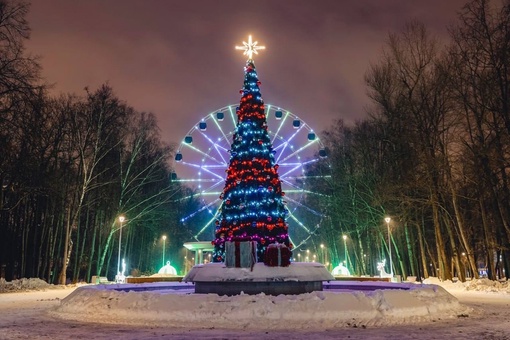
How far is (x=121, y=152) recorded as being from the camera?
36.2 m

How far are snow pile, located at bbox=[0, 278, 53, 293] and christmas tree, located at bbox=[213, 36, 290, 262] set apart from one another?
459 inches

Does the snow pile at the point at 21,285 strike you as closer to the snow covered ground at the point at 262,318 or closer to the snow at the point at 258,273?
the snow covered ground at the point at 262,318

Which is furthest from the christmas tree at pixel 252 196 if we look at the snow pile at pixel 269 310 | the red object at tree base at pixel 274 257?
the snow pile at pixel 269 310

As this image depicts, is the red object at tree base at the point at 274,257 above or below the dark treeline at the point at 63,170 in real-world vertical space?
below

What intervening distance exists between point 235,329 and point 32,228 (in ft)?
102

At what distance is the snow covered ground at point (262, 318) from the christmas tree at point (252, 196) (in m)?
7.12

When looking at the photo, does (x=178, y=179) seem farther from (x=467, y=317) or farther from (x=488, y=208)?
(x=467, y=317)

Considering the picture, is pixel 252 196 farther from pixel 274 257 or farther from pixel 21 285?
pixel 21 285

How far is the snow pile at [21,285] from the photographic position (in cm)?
2444

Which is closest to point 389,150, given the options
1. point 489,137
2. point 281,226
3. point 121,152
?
point 489,137

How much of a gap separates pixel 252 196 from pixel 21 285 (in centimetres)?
1481

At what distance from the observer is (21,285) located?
25703mm

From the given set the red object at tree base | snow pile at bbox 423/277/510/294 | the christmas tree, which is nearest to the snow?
the red object at tree base

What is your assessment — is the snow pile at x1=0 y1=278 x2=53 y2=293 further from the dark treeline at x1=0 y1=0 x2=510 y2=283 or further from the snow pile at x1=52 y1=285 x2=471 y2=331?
the snow pile at x1=52 y1=285 x2=471 y2=331
